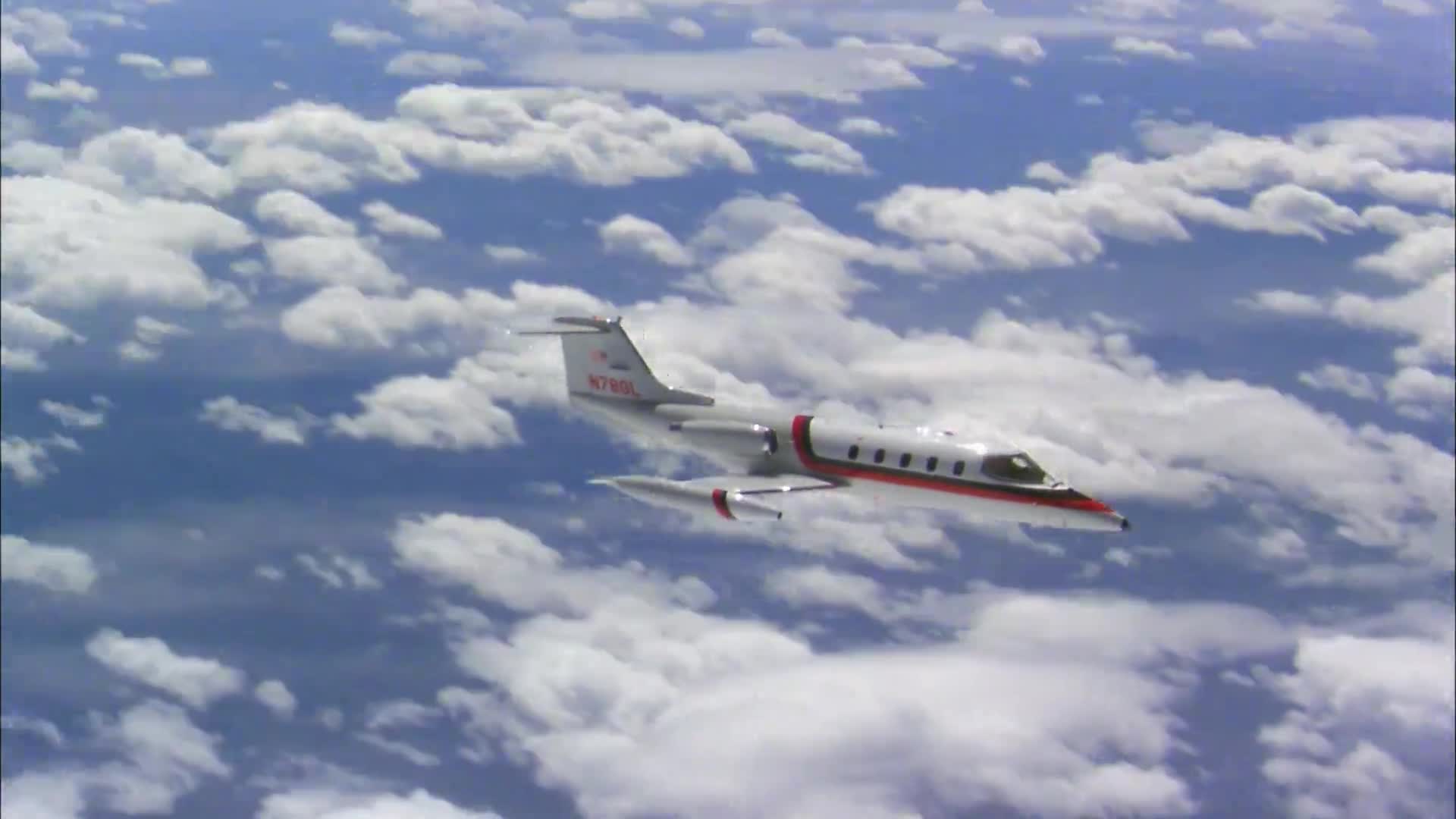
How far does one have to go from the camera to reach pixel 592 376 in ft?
147

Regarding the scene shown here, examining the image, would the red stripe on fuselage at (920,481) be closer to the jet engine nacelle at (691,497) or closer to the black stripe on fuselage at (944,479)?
the black stripe on fuselage at (944,479)

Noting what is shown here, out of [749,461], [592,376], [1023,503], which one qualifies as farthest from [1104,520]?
[592,376]

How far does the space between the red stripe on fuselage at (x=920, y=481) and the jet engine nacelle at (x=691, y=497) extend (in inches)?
168

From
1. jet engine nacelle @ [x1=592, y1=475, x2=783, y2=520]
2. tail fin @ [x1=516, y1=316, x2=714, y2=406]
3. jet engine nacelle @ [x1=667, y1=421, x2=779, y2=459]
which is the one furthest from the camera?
tail fin @ [x1=516, y1=316, x2=714, y2=406]

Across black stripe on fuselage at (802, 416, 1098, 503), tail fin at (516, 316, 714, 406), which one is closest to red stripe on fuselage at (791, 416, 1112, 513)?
black stripe on fuselage at (802, 416, 1098, 503)

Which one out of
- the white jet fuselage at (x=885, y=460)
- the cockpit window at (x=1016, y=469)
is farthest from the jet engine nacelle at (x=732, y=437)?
the cockpit window at (x=1016, y=469)

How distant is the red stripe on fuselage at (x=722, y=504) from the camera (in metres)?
35.8

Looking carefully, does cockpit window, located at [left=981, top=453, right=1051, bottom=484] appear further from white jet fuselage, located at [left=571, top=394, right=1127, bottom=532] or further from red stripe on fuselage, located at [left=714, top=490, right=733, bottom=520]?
red stripe on fuselage, located at [left=714, top=490, right=733, bottom=520]

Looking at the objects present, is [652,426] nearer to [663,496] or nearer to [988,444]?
[663,496]

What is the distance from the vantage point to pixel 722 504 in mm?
35844

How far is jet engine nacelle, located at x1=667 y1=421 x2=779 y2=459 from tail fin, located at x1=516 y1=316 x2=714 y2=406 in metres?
1.18

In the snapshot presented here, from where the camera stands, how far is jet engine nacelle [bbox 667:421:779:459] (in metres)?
40.9

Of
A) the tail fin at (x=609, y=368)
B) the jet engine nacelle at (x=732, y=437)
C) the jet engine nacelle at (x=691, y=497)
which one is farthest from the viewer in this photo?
the tail fin at (x=609, y=368)

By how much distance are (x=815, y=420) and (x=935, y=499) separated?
175 inches
